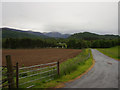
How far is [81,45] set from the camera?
3713 inches

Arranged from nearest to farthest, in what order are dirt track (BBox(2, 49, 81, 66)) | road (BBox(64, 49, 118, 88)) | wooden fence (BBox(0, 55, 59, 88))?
1. wooden fence (BBox(0, 55, 59, 88))
2. road (BBox(64, 49, 118, 88))
3. dirt track (BBox(2, 49, 81, 66))

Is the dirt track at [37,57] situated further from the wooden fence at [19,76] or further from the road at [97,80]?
the road at [97,80]

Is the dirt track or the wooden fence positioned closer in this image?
the wooden fence

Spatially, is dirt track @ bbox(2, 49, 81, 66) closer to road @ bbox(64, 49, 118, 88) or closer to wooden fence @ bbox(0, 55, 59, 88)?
wooden fence @ bbox(0, 55, 59, 88)

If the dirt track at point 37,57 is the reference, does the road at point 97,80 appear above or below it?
above

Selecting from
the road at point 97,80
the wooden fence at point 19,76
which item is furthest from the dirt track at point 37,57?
the road at point 97,80

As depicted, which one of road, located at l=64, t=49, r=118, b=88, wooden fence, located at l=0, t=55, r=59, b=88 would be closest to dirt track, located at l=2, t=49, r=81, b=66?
wooden fence, located at l=0, t=55, r=59, b=88

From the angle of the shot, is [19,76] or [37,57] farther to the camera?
[37,57]

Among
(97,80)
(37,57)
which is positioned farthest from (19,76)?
(37,57)

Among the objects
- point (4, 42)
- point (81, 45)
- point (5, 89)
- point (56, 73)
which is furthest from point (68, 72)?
point (4, 42)

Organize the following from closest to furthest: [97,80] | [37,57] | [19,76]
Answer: [97,80]
[19,76]
[37,57]

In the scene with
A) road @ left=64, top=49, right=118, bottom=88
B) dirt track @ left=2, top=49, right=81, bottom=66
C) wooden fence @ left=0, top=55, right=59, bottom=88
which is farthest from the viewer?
dirt track @ left=2, top=49, right=81, bottom=66

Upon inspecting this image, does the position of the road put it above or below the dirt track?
above

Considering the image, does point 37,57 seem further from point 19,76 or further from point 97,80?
point 97,80
